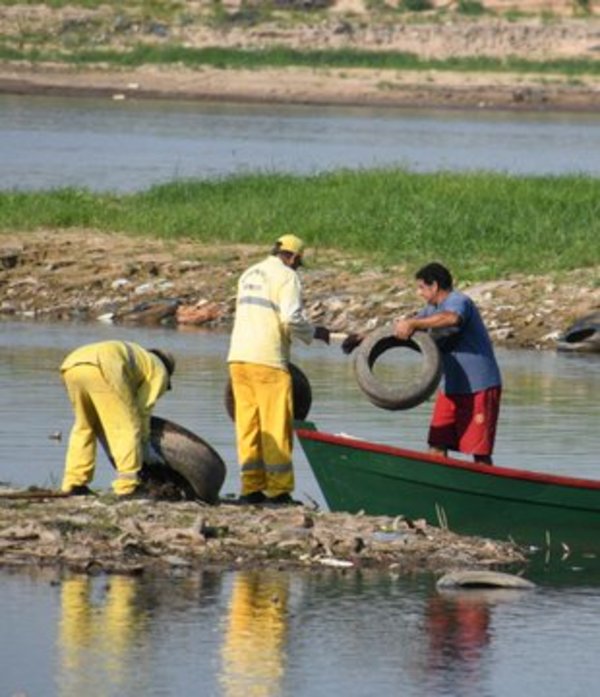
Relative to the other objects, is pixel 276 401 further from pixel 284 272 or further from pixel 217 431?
pixel 217 431

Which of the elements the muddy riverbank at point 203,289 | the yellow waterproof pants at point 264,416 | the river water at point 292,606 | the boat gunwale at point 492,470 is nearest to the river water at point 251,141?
the muddy riverbank at point 203,289

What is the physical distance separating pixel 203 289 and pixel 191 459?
12.9 metres

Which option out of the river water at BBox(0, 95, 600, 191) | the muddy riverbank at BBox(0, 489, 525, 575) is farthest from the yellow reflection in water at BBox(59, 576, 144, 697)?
the river water at BBox(0, 95, 600, 191)

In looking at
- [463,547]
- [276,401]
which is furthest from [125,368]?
[463,547]

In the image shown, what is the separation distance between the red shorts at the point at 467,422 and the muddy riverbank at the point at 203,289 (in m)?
10.3

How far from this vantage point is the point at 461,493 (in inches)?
591

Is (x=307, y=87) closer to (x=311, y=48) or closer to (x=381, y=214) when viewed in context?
(x=311, y=48)

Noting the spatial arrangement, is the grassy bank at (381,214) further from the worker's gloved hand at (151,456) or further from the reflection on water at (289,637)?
the reflection on water at (289,637)

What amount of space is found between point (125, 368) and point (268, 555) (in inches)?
51.0

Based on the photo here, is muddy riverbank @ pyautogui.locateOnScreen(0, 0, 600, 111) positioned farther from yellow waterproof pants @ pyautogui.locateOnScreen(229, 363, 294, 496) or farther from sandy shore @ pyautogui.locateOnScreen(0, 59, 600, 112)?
yellow waterproof pants @ pyautogui.locateOnScreen(229, 363, 294, 496)

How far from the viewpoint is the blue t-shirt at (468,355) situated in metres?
15.5

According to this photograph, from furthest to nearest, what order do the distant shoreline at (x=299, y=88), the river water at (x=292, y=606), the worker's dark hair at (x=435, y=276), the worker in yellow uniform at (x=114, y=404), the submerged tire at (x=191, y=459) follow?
the distant shoreline at (x=299, y=88), the worker's dark hair at (x=435, y=276), the submerged tire at (x=191, y=459), the worker in yellow uniform at (x=114, y=404), the river water at (x=292, y=606)

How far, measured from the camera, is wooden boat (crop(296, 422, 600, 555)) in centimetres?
1488

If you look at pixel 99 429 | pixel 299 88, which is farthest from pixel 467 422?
pixel 299 88
